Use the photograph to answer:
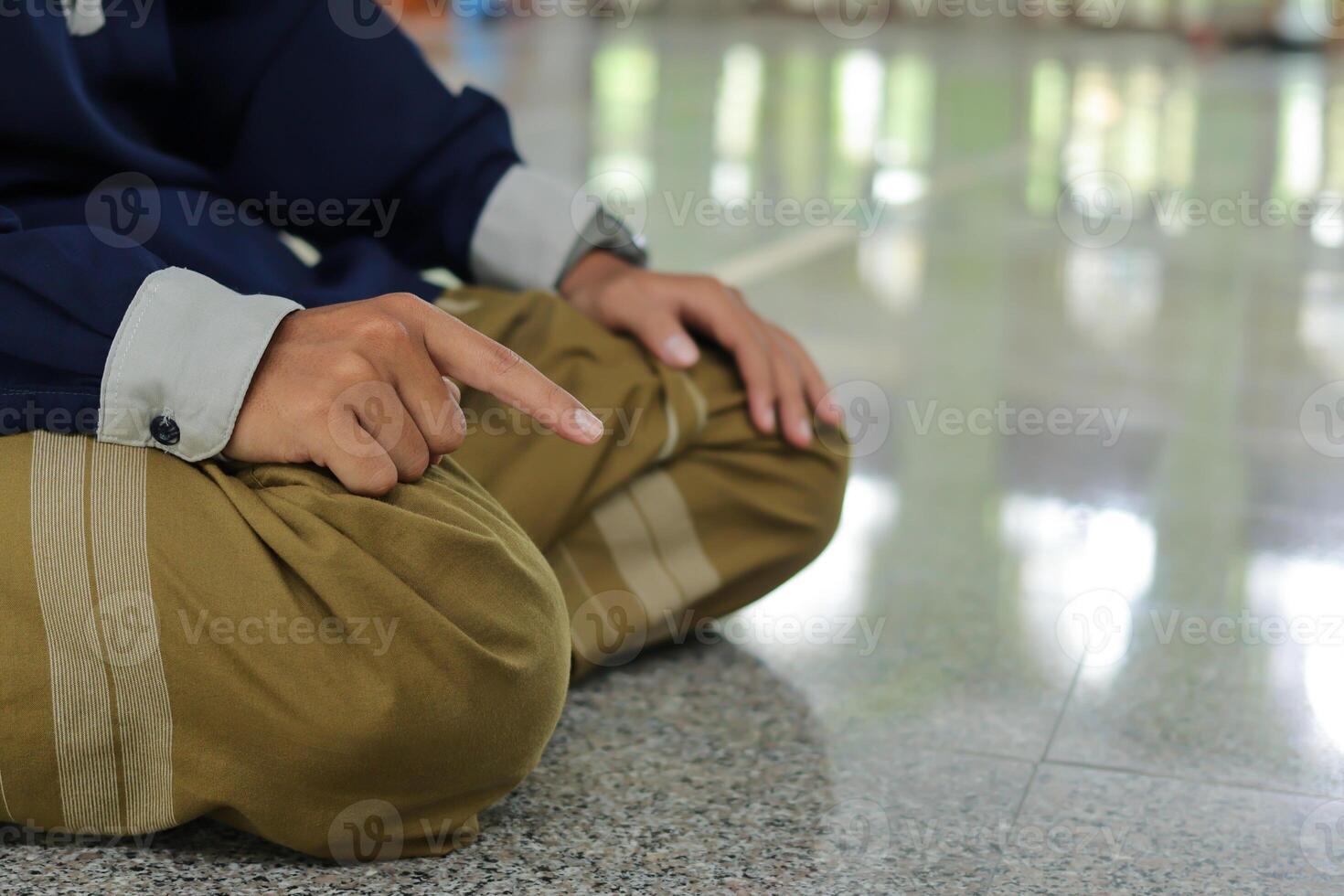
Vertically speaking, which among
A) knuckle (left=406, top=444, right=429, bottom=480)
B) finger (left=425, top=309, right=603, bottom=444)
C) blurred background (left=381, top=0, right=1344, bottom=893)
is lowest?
blurred background (left=381, top=0, right=1344, bottom=893)

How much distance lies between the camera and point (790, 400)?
1267mm

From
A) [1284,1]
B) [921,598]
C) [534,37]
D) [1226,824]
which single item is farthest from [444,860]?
[1284,1]

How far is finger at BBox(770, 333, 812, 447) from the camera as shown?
1.25 metres

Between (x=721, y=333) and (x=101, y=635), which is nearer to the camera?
(x=101, y=635)

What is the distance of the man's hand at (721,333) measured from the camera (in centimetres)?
125

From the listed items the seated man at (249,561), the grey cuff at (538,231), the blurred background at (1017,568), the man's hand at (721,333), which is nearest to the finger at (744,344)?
the man's hand at (721,333)

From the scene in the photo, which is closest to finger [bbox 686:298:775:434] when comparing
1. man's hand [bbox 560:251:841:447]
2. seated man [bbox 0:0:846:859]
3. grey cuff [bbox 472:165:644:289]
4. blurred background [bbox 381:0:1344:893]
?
man's hand [bbox 560:251:841:447]

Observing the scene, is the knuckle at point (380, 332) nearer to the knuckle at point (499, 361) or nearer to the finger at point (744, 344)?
the knuckle at point (499, 361)

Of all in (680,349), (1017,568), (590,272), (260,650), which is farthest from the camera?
(1017,568)

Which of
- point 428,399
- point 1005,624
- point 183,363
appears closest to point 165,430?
point 183,363

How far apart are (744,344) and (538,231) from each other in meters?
0.22

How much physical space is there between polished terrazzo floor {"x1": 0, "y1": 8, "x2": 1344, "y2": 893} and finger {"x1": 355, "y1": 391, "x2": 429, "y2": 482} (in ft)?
0.82

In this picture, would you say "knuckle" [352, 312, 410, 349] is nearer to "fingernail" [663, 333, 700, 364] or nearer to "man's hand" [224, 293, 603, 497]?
"man's hand" [224, 293, 603, 497]

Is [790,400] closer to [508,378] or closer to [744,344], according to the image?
[744,344]
